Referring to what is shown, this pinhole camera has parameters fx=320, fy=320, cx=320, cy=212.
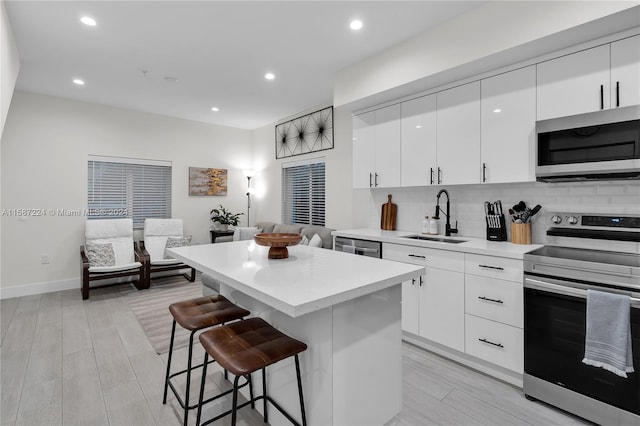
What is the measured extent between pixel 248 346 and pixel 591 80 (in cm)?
266

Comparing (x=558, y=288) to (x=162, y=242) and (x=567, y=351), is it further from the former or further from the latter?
(x=162, y=242)

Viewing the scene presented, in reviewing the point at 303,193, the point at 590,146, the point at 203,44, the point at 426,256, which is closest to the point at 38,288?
the point at 303,193

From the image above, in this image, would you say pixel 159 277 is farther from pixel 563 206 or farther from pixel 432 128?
pixel 563 206

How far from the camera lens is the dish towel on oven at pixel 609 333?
1709 mm

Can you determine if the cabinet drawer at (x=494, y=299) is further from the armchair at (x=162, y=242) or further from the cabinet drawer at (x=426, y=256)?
the armchair at (x=162, y=242)

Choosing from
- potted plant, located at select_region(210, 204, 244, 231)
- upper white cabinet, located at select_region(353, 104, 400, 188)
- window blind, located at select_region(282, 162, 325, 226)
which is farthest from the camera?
potted plant, located at select_region(210, 204, 244, 231)

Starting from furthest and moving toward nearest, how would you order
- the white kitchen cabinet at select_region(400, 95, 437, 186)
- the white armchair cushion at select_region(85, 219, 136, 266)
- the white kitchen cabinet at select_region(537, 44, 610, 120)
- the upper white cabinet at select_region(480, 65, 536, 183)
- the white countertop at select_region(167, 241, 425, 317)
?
1. the white armchair cushion at select_region(85, 219, 136, 266)
2. the white kitchen cabinet at select_region(400, 95, 437, 186)
3. the upper white cabinet at select_region(480, 65, 536, 183)
4. the white kitchen cabinet at select_region(537, 44, 610, 120)
5. the white countertop at select_region(167, 241, 425, 317)

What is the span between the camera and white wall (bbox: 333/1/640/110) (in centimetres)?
194

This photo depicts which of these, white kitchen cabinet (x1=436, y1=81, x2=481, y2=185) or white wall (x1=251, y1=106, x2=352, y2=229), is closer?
white kitchen cabinet (x1=436, y1=81, x2=481, y2=185)

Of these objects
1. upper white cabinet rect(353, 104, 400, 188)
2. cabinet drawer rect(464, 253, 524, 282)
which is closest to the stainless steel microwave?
cabinet drawer rect(464, 253, 524, 282)

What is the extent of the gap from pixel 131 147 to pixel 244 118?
1.88 meters

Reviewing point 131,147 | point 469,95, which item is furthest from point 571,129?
point 131,147

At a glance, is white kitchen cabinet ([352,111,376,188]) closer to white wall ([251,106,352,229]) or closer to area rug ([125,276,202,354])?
white wall ([251,106,352,229])

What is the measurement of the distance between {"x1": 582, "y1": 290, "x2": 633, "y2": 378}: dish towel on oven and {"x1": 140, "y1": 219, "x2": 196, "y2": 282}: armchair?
16.1ft
